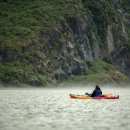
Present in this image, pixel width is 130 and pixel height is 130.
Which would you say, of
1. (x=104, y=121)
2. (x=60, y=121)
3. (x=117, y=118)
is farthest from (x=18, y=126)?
(x=117, y=118)

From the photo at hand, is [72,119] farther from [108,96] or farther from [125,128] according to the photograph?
[108,96]

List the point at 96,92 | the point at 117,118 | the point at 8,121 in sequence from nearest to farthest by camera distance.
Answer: the point at 8,121
the point at 117,118
the point at 96,92

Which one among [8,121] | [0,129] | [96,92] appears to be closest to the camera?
[0,129]

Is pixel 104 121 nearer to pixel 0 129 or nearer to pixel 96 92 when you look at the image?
pixel 0 129

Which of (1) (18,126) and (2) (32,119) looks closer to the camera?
(1) (18,126)

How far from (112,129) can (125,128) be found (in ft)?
5.05

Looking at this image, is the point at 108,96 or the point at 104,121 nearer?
the point at 104,121

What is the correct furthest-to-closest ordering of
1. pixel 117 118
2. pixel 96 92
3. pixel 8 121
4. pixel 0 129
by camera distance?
pixel 96 92 → pixel 117 118 → pixel 8 121 → pixel 0 129

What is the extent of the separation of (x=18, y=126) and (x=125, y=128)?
33.7 feet

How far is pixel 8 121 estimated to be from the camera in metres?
52.4

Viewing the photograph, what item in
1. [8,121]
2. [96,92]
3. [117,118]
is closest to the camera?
[8,121]

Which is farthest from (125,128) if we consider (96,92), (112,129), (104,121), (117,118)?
(96,92)

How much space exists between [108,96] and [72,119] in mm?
54244

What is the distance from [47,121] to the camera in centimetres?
5291
